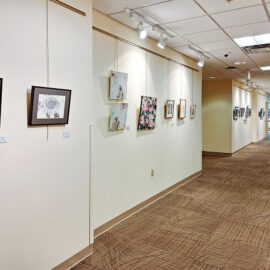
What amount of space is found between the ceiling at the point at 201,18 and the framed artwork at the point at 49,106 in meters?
1.45

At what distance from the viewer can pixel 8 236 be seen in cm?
245

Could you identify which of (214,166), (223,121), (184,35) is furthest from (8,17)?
(223,121)

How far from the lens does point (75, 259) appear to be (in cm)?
315

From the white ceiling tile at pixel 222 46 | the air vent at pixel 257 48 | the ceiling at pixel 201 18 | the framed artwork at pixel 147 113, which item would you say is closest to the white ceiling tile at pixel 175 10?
the ceiling at pixel 201 18

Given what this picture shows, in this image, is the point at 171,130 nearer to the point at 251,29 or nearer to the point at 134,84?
the point at 134,84

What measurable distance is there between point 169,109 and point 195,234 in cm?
271

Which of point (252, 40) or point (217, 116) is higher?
point (252, 40)

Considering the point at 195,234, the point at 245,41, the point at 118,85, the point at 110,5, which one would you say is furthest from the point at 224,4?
the point at 195,234

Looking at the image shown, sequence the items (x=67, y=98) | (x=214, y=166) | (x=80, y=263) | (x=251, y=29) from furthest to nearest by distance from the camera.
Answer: (x=214, y=166) < (x=251, y=29) < (x=80, y=263) < (x=67, y=98)

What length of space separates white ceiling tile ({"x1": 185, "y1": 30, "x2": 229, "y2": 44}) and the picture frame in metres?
1.30

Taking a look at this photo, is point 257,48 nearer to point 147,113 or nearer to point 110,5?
point 147,113

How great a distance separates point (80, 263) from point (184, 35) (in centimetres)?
401

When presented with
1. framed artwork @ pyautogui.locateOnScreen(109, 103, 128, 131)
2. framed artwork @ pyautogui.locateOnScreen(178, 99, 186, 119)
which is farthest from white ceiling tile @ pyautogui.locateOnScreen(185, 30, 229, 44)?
framed artwork @ pyautogui.locateOnScreen(109, 103, 128, 131)

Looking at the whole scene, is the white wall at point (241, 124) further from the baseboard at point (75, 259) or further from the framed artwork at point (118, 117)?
the baseboard at point (75, 259)
